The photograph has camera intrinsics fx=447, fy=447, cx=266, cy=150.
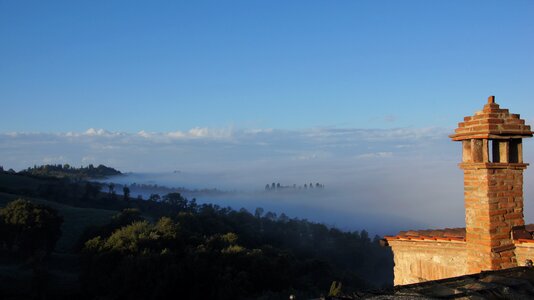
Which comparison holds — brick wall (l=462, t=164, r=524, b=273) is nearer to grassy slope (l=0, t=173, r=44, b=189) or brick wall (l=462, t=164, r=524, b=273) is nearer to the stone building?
the stone building

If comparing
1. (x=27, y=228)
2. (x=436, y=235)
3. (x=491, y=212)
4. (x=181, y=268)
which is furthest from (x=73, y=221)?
(x=491, y=212)

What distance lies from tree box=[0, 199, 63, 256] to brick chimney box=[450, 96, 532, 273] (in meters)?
30.2

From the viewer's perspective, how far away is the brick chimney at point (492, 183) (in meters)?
A: 6.62

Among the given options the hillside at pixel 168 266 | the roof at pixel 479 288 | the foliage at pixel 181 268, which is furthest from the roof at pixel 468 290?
the hillside at pixel 168 266

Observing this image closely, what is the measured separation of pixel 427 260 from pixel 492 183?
321 cm

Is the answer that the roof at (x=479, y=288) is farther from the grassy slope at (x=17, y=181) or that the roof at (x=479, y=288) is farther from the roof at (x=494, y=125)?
the grassy slope at (x=17, y=181)

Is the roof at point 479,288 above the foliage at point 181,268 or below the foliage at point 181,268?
above

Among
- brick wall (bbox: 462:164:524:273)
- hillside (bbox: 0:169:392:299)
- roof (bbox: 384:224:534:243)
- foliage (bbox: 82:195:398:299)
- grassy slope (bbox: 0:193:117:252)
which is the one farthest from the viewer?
grassy slope (bbox: 0:193:117:252)

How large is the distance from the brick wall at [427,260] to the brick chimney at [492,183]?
1770 mm

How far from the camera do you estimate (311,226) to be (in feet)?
220

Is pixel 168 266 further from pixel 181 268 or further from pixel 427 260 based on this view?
pixel 427 260

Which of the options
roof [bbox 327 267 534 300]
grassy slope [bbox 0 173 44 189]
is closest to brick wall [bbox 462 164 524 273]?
roof [bbox 327 267 534 300]

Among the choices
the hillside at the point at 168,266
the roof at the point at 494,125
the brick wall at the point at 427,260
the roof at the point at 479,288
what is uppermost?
the roof at the point at 494,125

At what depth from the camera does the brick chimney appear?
21.7ft
